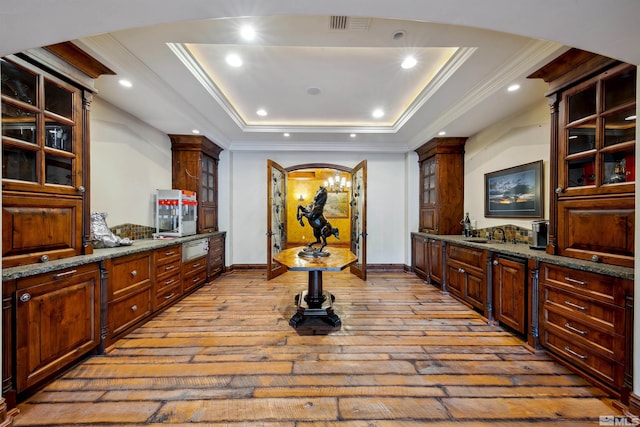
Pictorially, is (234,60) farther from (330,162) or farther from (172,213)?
(330,162)

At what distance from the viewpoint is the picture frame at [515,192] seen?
3.05 m

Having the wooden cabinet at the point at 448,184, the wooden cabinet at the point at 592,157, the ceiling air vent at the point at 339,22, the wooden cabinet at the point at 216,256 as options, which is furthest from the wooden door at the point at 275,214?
the wooden cabinet at the point at 592,157

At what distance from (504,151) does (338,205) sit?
6.00 m

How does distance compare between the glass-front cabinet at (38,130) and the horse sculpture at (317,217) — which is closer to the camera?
the glass-front cabinet at (38,130)

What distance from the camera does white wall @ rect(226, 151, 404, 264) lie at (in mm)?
5391

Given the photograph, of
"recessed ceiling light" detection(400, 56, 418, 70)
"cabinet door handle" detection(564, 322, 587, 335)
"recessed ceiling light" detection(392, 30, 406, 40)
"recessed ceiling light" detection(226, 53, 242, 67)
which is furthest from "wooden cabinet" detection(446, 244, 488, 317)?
"recessed ceiling light" detection(226, 53, 242, 67)

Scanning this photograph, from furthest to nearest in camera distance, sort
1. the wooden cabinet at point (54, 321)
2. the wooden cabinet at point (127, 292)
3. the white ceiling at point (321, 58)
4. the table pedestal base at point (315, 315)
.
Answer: the table pedestal base at point (315, 315)
the wooden cabinet at point (127, 292)
the wooden cabinet at point (54, 321)
the white ceiling at point (321, 58)

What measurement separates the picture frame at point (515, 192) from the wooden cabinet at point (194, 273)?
15.3 ft

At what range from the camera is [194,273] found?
387 centimetres

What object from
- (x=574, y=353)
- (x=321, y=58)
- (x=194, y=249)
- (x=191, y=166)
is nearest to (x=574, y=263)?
(x=574, y=353)

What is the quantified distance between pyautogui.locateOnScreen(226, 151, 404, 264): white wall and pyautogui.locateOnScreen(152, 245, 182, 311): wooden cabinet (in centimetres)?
194

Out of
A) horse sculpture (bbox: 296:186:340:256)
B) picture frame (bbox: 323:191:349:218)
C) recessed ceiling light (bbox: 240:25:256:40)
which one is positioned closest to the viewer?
recessed ceiling light (bbox: 240:25:256:40)
